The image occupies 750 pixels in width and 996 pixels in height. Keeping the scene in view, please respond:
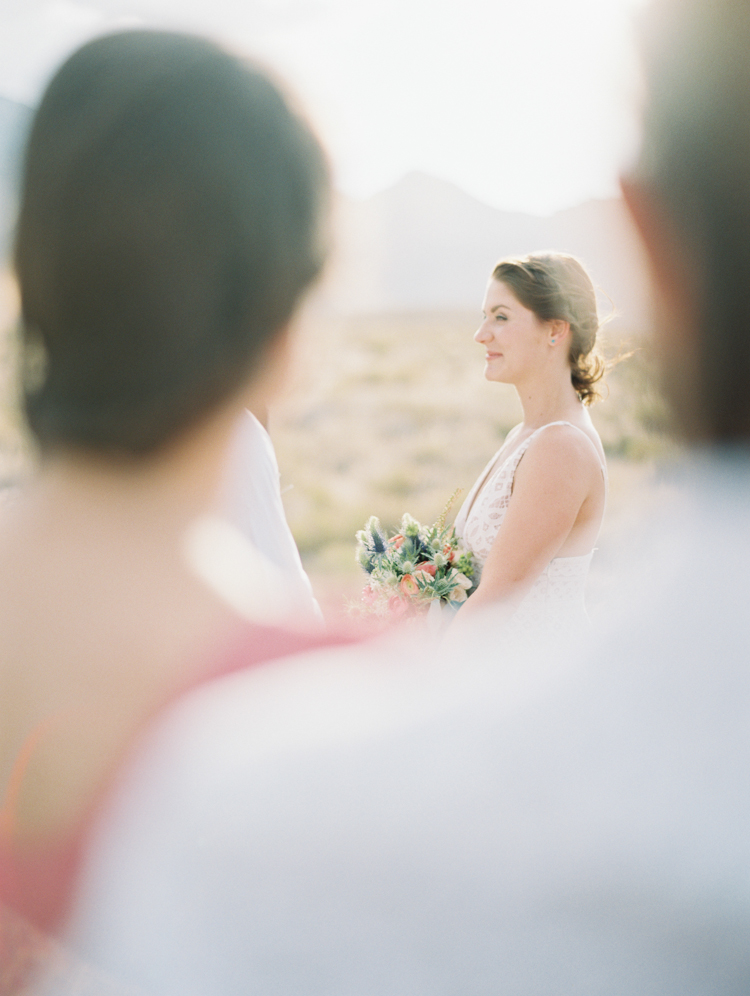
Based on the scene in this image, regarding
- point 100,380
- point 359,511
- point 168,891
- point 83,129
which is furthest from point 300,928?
point 359,511

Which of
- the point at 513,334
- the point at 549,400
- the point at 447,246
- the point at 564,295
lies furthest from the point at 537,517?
the point at 447,246

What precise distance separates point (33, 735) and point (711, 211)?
87 cm

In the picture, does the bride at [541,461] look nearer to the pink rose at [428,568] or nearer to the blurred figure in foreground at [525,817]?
the pink rose at [428,568]

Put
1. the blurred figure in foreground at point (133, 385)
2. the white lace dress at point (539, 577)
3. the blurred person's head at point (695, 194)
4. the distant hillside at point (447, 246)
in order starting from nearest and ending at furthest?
the blurred person's head at point (695, 194) → the distant hillside at point (447, 246) → the blurred figure in foreground at point (133, 385) → the white lace dress at point (539, 577)

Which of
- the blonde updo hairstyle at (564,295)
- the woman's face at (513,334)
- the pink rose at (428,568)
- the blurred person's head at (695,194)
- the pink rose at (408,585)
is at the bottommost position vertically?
the blurred person's head at (695,194)

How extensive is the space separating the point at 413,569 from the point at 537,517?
485 mm

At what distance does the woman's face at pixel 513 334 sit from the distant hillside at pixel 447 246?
148 millimetres

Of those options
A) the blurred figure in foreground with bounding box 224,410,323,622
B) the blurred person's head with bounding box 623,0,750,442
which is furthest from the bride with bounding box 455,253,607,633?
the blurred person's head with bounding box 623,0,750,442

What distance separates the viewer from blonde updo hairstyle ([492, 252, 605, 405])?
289 cm

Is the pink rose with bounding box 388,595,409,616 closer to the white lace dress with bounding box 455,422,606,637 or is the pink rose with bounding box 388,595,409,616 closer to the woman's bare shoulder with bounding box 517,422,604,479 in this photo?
the white lace dress with bounding box 455,422,606,637

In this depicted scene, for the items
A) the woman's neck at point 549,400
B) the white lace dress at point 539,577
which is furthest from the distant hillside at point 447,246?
the white lace dress at point 539,577

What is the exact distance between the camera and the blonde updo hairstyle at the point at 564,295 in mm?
2893

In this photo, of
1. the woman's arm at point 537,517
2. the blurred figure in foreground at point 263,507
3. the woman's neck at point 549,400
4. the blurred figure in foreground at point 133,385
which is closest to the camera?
the blurred figure in foreground at point 133,385

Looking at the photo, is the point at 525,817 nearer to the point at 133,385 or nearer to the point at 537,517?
the point at 133,385
